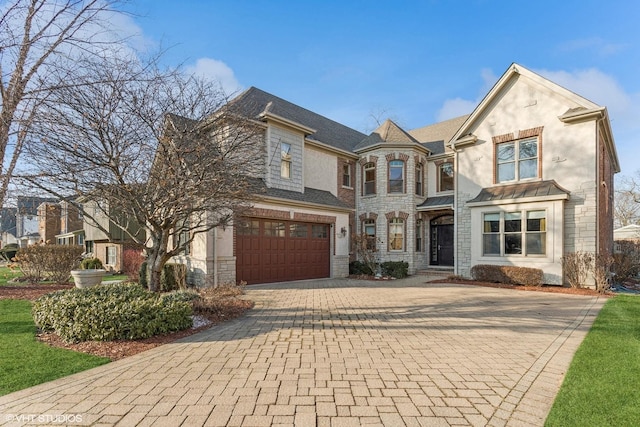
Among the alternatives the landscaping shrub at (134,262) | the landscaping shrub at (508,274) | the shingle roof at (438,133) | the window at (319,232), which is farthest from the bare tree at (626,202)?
the landscaping shrub at (134,262)

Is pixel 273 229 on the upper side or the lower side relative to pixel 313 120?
lower

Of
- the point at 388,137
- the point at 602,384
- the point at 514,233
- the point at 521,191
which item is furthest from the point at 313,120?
the point at 602,384

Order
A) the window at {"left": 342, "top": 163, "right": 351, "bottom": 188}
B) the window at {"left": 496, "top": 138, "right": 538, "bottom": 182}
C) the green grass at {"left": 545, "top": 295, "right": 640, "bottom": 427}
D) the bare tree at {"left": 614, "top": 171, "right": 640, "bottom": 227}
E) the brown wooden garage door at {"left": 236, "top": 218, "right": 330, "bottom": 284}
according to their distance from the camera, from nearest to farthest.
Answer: the green grass at {"left": 545, "top": 295, "right": 640, "bottom": 427}, the brown wooden garage door at {"left": 236, "top": 218, "right": 330, "bottom": 284}, the window at {"left": 496, "top": 138, "right": 538, "bottom": 182}, the window at {"left": 342, "top": 163, "right": 351, "bottom": 188}, the bare tree at {"left": 614, "top": 171, "right": 640, "bottom": 227}

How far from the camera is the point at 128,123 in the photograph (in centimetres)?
672

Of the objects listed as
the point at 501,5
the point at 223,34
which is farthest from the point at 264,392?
the point at 501,5

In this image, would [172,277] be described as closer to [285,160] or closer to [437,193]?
[285,160]

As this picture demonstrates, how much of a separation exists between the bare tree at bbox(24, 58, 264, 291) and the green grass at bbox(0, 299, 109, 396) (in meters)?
2.44

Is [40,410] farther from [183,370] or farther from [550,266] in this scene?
[550,266]

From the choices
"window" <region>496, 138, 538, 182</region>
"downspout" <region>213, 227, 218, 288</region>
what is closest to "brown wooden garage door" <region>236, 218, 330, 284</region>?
"downspout" <region>213, 227, 218, 288</region>

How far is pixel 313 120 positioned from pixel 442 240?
9.96 m

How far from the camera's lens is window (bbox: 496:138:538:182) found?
1350cm

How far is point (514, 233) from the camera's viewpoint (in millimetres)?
13375

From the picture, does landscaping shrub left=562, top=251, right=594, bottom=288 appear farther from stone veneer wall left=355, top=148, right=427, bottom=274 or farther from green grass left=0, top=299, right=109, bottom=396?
green grass left=0, top=299, right=109, bottom=396

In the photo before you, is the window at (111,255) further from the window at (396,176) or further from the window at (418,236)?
the window at (418,236)
